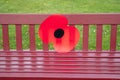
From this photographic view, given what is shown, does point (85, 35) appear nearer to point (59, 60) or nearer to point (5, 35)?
point (59, 60)

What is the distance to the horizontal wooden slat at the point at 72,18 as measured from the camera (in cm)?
263

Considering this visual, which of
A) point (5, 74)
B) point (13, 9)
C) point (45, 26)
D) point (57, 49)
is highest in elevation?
point (13, 9)

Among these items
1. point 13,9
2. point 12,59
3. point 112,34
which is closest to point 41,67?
point 12,59

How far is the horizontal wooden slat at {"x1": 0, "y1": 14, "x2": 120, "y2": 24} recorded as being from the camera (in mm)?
2629

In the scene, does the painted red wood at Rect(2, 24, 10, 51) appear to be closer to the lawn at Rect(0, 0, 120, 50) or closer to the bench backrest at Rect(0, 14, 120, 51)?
the bench backrest at Rect(0, 14, 120, 51)

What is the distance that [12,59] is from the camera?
2543mm

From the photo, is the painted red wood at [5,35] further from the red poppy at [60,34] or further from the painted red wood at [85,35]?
the painted red wood at [85,35]

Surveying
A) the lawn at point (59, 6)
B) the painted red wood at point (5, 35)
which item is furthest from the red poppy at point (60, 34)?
the lawn at point (59, 6)

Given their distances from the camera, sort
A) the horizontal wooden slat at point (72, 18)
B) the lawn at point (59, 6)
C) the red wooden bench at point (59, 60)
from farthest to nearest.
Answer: the lawn at point (59, 6) < the horizontal wooden slat at point (72, 18) < the red wooden bench at point (59, 60)

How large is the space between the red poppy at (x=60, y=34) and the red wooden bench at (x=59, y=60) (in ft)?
0.24

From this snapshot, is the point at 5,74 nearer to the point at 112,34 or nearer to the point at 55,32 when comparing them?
the point at 55,32

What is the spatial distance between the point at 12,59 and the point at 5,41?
0.26 metres

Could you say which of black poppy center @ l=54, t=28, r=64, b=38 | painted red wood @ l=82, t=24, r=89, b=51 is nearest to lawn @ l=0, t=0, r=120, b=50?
black poppy center @ l=54, t=28, r=64, b=38

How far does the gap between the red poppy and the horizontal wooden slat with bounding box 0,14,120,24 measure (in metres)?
0.08
